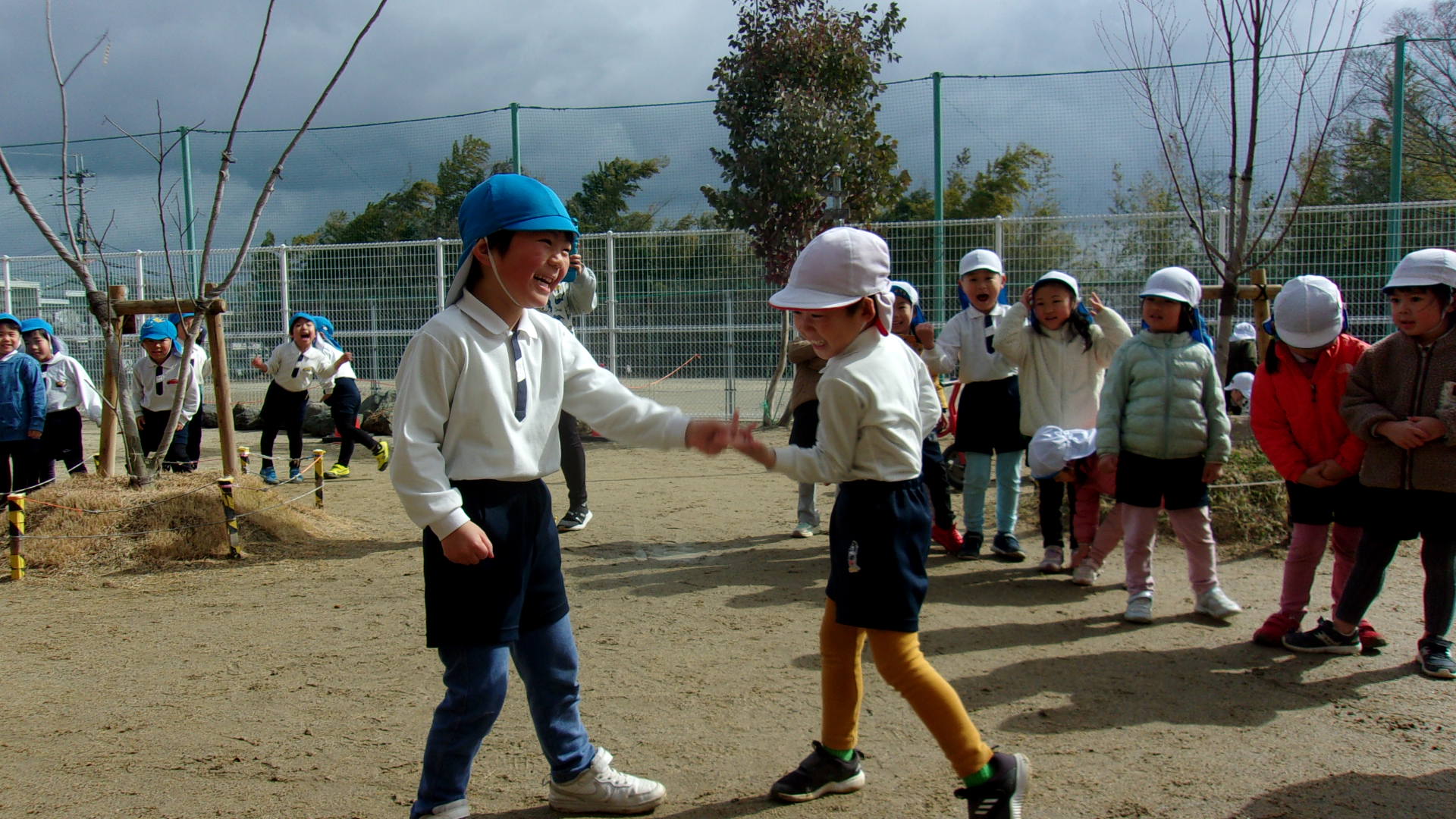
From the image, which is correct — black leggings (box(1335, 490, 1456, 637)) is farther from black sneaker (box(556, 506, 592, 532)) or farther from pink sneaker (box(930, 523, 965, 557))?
black sneaker (box(556, 506, 592, 532))

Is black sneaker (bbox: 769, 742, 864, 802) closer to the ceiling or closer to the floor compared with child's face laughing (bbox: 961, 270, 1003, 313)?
closer to the floor

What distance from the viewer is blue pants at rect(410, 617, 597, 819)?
2.66 m

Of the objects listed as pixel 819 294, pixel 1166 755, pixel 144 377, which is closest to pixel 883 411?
pixel 819 294

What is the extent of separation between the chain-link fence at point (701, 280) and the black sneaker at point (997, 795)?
906 cm

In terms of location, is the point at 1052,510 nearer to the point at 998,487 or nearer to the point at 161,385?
the point at 998,487

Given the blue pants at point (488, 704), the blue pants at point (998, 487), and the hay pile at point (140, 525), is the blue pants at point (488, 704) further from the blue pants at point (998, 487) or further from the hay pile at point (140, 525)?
the hay pile at point (140, 525)

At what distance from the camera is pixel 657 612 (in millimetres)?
4996

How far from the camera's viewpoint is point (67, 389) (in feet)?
26.5

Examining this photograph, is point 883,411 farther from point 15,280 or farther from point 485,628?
point 15,280

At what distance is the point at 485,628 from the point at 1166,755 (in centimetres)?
216

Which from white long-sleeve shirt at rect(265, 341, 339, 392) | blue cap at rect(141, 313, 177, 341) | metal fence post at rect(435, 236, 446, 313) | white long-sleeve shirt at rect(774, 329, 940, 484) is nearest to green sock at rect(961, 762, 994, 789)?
white long-sleeve shirt at rect(774, 329, 940, 484)

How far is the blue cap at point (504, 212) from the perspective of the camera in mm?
2715

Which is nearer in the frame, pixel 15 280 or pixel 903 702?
pixel 903 702

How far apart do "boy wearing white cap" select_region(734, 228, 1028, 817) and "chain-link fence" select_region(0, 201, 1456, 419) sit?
Result: 8.90 meters
